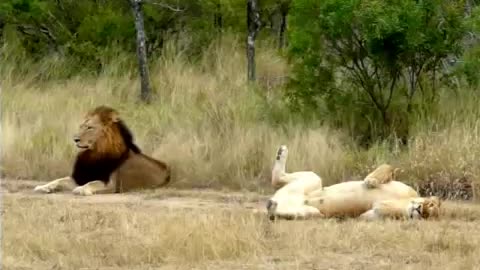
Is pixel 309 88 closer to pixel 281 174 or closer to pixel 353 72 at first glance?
pixel 353 72

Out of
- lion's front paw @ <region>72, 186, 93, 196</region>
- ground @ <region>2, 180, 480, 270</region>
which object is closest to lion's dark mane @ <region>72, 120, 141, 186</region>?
lion's front paw @ <region>72, 186, 93, 196</region>

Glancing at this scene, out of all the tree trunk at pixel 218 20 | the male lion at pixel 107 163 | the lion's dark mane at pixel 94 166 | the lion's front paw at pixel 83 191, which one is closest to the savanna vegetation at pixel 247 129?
the lion's front paw at pixel 83 191

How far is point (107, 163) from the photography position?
39.9 ft

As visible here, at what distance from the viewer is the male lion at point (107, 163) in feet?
39.5

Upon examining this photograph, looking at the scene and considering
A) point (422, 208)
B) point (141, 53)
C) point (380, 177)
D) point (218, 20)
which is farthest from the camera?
point (218, 20)

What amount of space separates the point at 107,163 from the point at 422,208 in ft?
13.1

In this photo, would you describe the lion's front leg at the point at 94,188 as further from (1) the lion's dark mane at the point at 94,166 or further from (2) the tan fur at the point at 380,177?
(2) the tan fur at the point at 380,177

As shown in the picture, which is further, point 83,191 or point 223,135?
point 223,135

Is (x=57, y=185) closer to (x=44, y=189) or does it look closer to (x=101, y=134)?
(x=44, y=189)

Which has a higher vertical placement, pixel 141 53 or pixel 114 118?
pixel 141 53

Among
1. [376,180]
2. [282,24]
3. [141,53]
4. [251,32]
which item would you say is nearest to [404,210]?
[376,180]

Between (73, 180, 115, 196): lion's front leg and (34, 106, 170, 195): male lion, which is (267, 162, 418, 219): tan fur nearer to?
(34, 106, 170, 195): male lion

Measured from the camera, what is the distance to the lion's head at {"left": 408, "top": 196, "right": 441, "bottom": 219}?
375 inches

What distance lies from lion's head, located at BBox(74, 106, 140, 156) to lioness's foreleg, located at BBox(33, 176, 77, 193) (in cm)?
37
